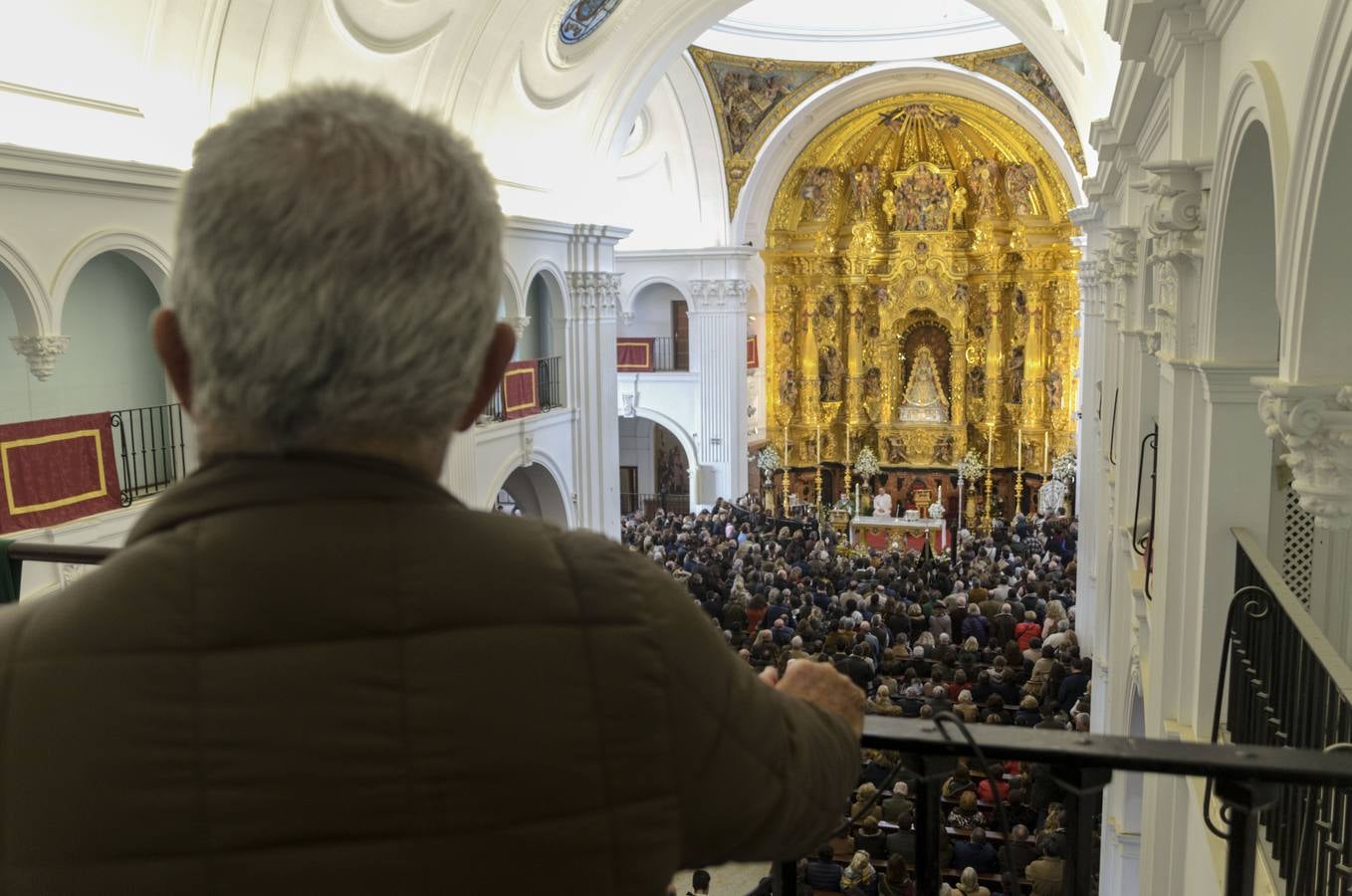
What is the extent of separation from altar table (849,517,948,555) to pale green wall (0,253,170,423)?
48.5 ft

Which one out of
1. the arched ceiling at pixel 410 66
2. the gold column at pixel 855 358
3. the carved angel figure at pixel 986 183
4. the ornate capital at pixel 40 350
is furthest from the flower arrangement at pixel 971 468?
the ornate capital at pixel 40 350

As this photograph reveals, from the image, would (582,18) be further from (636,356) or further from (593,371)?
(636,356)

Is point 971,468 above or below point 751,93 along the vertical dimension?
below

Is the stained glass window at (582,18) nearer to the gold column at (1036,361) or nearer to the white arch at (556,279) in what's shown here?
the white arch at (556,279)

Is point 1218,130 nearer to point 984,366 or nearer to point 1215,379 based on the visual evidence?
point 1215,379

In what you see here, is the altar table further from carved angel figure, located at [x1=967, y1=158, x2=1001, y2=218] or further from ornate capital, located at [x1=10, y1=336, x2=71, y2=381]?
ornate capital, located at [x1=10, y1=336, x2=71, y2=381]

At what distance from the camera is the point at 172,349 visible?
1.39m

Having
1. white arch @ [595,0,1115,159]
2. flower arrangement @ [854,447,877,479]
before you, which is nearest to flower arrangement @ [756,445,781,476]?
flower arrangement @ [854,447,877,479]

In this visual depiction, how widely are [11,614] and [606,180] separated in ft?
56.0

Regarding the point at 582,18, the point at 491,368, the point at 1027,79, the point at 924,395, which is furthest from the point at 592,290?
the point at 491,368

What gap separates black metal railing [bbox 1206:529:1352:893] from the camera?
3.56 meters

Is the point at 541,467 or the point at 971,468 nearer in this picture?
the point at 541,467

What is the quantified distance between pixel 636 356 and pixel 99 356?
14725 millimetres

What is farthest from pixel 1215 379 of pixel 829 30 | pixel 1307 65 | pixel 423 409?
pixel 829 30
